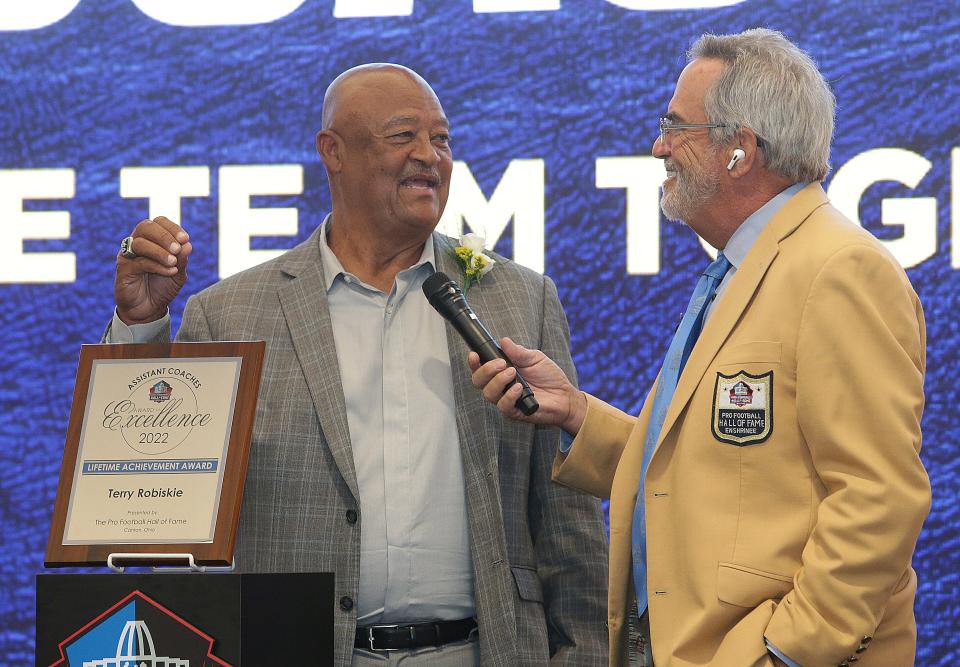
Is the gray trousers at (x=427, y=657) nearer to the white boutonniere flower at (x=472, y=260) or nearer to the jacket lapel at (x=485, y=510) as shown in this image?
the jacket lapel at (x=485, y=510)

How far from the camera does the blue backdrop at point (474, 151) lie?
13.2ft

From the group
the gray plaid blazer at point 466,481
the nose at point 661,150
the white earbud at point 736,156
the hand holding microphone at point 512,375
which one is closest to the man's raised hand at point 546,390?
the hand holding microphone at point 512,375

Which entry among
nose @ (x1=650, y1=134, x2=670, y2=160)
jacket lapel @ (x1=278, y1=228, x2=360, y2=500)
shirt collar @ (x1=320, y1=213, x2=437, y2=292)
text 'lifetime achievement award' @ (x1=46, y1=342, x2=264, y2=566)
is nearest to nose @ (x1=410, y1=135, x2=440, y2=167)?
shirt collar @ (x1=320, y1=213, x2=437, y2=292)

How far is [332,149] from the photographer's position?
2.97 metres

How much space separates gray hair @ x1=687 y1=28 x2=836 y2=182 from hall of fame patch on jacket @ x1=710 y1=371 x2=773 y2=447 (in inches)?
18.1

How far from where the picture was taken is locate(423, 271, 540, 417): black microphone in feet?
7.86

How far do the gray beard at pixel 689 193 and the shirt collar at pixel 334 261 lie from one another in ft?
2.14

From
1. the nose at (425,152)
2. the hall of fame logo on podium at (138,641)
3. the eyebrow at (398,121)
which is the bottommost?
the hall of fame logo on podium at (138,641)

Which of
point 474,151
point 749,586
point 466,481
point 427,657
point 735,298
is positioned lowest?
point 427,657

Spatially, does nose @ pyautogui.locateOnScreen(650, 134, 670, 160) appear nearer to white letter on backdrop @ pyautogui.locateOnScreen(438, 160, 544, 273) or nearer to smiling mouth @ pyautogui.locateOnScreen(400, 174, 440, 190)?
smiling mouth @ pyautogui.locateOnScreen(400, 174, 440, 190)

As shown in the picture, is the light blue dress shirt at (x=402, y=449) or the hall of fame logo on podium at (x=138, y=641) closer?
the hall of fame logo on podium at (x=138, y=641)

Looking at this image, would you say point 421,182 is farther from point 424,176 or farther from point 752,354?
point 752,354

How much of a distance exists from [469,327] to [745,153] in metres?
0.64

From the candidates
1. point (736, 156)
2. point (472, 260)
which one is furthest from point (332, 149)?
point (736, 156)
